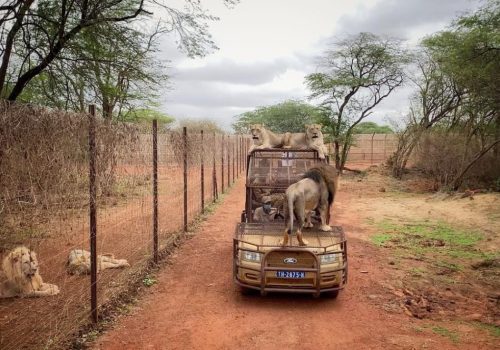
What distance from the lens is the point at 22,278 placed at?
5668 millimetres

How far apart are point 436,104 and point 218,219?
16.7 meters

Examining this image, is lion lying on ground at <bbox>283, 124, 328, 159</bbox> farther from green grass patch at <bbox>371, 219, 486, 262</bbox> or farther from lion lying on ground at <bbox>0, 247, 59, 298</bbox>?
lion lying on ground at <bbox>0, 247, 59, 298</bbox>

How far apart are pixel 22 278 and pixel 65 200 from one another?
68.6 inches

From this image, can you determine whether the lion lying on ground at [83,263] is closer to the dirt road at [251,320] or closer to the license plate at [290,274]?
the dirt road at [251,320]

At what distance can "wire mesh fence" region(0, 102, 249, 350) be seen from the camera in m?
4.02

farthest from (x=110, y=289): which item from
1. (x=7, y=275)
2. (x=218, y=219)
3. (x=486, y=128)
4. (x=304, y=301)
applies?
(x=486, y=128)

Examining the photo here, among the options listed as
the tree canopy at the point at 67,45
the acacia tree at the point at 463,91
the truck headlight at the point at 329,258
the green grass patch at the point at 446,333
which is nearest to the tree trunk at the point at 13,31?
the tree canopy at the point at 67,45

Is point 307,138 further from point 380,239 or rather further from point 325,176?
point 325,176

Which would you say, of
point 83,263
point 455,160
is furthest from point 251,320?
point 455,160

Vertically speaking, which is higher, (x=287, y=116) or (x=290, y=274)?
(x=287, y=116)

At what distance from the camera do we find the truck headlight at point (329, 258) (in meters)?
5.85

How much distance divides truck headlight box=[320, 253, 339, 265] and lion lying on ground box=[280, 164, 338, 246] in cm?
31

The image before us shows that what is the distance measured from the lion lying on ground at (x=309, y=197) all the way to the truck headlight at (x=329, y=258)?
0.31 meters

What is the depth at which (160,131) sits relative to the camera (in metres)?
8.42
